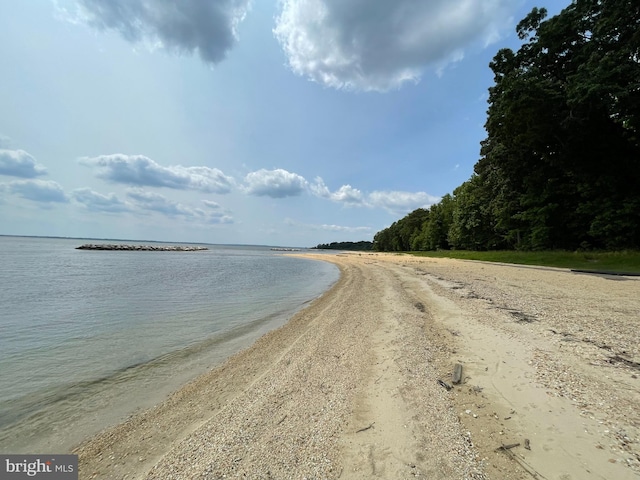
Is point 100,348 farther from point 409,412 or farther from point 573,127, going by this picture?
point 573,127

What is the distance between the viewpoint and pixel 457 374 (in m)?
4.92

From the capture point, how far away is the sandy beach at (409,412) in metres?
2.99

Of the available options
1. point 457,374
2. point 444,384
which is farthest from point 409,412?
point 457,374

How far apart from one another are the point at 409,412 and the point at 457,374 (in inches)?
60.0

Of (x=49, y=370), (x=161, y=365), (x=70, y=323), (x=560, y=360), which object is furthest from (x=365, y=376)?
(x=70, y=323)

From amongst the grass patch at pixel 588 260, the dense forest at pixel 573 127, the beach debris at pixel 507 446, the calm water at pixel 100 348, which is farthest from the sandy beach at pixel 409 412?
the dense forest at pixel 573 127

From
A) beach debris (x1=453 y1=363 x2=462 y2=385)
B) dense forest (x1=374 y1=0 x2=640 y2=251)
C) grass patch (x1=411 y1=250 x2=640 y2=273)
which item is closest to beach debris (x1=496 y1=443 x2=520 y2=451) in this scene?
beach debris (x1=453 y1=363 x2=462 y2=385)

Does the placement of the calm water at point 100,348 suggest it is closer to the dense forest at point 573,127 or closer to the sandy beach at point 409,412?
the sandy beach at point 409,412

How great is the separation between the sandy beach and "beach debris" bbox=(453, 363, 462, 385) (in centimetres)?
9

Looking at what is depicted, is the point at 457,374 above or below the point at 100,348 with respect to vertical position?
above

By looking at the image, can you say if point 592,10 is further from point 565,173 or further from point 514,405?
point 514,405

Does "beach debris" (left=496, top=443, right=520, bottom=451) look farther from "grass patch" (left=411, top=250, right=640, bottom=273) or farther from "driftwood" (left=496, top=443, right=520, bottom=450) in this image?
"grass patch" (left=411, top=250, right=640, bottom=273)

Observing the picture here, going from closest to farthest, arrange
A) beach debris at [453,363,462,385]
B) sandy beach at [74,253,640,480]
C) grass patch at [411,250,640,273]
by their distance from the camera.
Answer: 1. sandy beach at [74,253,640,480]
2. beach debris at [453,363,462,385]
3. grass patch at [411,250,640,273]

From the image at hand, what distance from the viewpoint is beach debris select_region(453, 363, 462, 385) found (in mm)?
4706
